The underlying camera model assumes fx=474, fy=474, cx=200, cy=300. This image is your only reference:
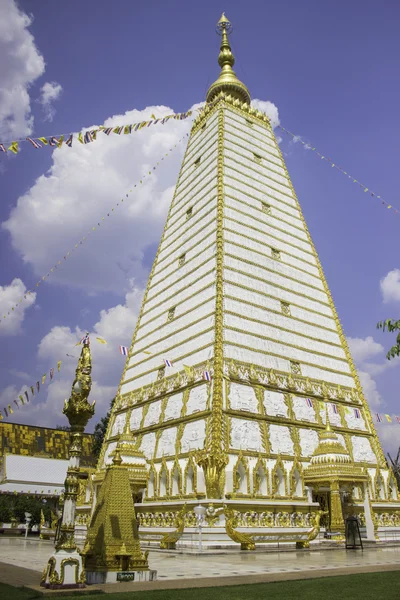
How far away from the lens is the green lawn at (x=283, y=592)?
232 inches

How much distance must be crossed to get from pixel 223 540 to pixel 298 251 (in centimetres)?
1837

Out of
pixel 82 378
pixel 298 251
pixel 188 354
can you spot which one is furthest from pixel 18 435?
pixel 82 378

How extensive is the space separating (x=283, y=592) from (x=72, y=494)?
350 cm

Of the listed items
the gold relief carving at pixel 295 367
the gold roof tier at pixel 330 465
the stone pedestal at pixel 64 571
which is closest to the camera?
the stone pedestal at pixel 64 571

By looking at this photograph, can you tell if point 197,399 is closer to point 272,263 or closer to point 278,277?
point 278,277

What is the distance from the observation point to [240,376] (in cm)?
2019

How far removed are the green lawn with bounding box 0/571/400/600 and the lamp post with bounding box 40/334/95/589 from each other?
42 cm

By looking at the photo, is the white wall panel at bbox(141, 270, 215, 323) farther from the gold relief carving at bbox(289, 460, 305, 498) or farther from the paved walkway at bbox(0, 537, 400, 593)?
the paved walkway at bbox(0, 537, 400, 593)

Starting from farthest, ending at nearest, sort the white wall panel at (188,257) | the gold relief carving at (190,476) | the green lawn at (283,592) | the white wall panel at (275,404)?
the white wall panel at (188,257)
the white wall panel at (275,404)
the gold relief carving at (190,476)
the green lawn at (283,592)

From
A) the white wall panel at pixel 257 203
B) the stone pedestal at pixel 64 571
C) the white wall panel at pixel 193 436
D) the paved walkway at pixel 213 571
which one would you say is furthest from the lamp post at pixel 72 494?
the white wall panel at pixel 257 203

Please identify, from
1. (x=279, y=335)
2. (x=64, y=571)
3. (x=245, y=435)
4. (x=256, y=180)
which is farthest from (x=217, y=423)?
(x=256, y=180)

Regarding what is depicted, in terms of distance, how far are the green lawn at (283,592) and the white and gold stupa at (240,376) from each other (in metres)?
8.37

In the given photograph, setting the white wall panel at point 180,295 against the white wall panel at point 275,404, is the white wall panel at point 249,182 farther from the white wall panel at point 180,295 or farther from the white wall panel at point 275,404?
the white wall panel at point 275,404

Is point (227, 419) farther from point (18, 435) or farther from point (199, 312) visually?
point (18, 435)
